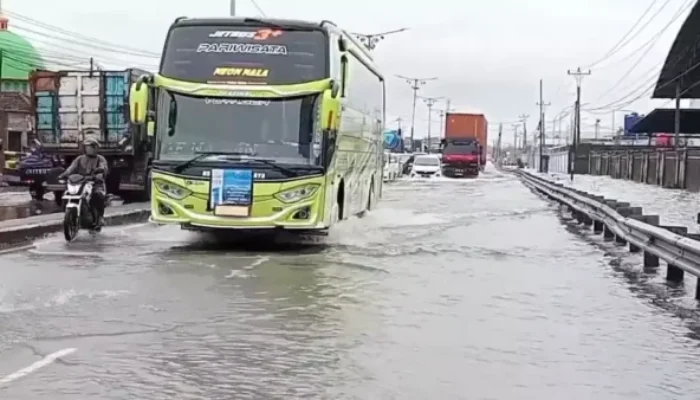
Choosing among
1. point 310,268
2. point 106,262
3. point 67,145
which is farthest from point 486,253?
point 67,145

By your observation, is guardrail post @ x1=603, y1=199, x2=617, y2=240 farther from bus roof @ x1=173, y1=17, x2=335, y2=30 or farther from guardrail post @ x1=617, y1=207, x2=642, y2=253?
bus roof @ x1=173, y1=17, x2=335, y2=30

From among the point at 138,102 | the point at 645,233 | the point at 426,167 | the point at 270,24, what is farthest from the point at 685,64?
the point at 138,102

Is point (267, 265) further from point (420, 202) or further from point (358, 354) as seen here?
point (420, 202)

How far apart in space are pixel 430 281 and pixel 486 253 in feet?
12.2

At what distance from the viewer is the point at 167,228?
19.3m

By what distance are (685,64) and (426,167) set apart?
59.5 ft

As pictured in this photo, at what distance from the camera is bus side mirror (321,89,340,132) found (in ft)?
47.9

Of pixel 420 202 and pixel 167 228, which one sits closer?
pixel 167 228

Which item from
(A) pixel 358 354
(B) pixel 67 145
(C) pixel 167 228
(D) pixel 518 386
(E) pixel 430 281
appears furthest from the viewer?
(B) pixel 67 145

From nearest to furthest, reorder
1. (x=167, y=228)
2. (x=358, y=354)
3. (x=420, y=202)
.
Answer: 1. (x=358, y=354)
2. (x=167, y=228)
3. (x=420, y=202)

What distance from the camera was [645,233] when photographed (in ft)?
44.9

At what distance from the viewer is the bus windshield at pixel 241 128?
14.9 meters

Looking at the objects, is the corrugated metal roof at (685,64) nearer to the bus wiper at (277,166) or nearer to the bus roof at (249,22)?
the bus roof at (249,22)

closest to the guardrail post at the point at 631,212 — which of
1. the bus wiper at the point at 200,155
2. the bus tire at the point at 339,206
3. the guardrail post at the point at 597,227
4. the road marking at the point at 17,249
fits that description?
the guardrail post at the point at 597,227
